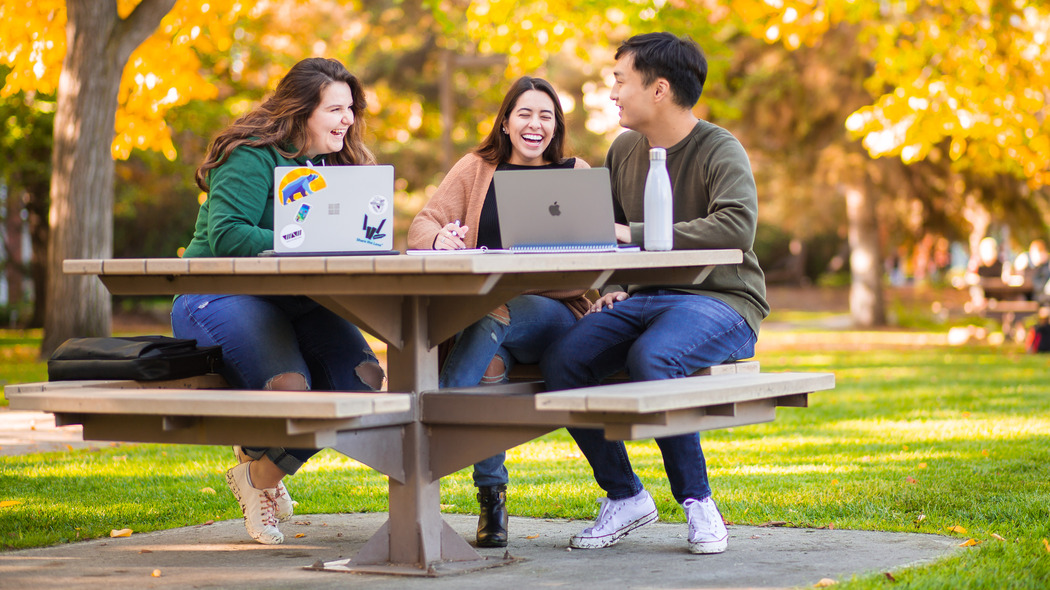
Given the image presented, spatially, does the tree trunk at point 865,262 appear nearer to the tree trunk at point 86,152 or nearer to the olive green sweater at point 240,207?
the tree trunk at point 86,152

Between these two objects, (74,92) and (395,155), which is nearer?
(74,92)

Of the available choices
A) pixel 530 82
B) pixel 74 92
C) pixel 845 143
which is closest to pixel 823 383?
pixel 530 82

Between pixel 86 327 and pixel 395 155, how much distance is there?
56.1ft

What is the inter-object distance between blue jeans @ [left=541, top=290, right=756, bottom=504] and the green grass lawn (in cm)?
67

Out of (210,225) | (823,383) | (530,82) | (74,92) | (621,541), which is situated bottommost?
(621,541)

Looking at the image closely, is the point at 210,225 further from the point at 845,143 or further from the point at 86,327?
the point at 845,143

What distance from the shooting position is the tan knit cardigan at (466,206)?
191 inches

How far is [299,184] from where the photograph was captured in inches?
155

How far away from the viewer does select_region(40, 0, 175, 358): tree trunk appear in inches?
455

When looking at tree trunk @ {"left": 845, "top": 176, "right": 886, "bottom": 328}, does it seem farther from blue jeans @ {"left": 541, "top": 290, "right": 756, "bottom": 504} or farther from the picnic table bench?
blue jeans @ {"left": 541, "top": 290, "right": 756, "bottom": 504}

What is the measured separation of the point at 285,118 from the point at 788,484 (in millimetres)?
3012

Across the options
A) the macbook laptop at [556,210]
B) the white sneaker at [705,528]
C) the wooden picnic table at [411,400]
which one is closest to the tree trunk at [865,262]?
the white sneaker at [705,528]

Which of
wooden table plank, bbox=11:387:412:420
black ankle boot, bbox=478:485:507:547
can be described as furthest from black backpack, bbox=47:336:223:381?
black ankle boot, bbox=478:485:507:547

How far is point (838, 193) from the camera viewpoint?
24.6m
